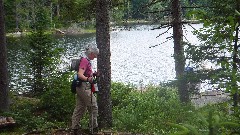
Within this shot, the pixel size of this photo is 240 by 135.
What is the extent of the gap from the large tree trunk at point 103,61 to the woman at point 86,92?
3.35ft

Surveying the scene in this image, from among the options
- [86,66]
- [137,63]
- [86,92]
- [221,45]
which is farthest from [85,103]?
[137,63]

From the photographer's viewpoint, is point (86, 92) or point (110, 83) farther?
point (110, 83)

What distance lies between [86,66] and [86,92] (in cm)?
62

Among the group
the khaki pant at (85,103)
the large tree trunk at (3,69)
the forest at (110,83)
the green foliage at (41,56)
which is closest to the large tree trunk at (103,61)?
the forest at (110,83)

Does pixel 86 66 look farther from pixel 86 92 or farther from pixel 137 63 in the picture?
pixel 137 63

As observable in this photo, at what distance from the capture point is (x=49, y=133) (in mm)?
7371

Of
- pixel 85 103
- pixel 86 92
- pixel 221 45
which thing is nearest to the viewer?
pixel 221 45

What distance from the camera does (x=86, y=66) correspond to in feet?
22.3

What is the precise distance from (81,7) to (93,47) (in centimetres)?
388

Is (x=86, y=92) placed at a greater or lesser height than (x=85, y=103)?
greater

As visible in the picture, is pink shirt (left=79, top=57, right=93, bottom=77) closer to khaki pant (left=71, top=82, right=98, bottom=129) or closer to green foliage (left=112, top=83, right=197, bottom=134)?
khaki pant (left=71, top=82, right=98, bottom=129)

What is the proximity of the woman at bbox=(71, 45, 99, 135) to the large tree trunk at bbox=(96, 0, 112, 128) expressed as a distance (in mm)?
1021

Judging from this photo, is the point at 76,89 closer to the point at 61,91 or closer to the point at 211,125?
the point at 61,91

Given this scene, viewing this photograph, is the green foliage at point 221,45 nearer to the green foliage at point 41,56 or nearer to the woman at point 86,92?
the woman at point 86,92
